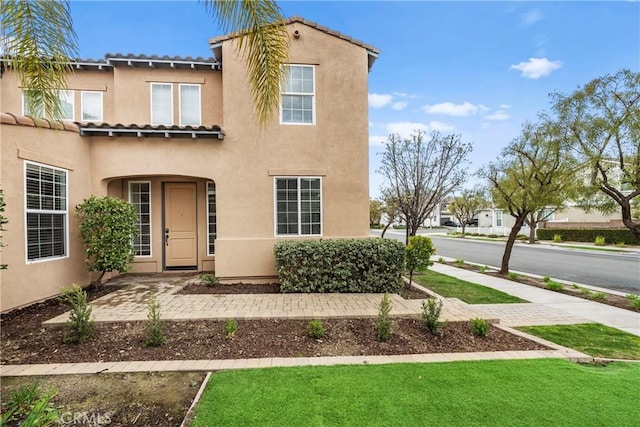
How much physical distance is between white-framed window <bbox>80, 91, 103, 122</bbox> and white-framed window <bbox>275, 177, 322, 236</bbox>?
7.12m

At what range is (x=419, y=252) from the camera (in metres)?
8.76

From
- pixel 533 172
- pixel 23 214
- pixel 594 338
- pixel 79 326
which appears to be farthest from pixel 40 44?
pixel 533 172

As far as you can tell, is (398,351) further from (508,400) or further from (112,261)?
(112,261)

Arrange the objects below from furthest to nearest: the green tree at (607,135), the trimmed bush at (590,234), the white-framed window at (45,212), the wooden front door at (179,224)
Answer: the trimmed bush at (590,234)
the wooden front door at (179,224)
the green tree at (607,135)
the white-framed window at (45,212)

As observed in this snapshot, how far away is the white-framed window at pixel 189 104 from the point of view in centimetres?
1045

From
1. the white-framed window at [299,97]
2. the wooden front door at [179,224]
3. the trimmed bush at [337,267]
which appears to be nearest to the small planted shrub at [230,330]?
the trimmed bush at [337,267]

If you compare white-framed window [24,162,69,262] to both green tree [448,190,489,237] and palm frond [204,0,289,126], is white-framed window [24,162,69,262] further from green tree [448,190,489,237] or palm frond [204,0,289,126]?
green tree [448,190,489,237]

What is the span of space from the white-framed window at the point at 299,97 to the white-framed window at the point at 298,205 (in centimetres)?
192

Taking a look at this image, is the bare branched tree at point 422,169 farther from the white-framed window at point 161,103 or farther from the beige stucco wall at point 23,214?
the beige stucco wall at point 23,214

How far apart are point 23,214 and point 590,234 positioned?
136ft

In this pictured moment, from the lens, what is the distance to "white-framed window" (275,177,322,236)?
373 inches

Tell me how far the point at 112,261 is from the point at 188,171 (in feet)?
10.5

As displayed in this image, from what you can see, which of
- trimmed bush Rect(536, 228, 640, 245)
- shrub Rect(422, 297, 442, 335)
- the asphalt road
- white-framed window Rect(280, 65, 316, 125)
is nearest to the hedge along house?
white-framed window Rect(280, 65, 316, 125)

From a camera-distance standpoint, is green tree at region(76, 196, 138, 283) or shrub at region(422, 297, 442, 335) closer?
shrub at region(422, 297, 442, 335)
